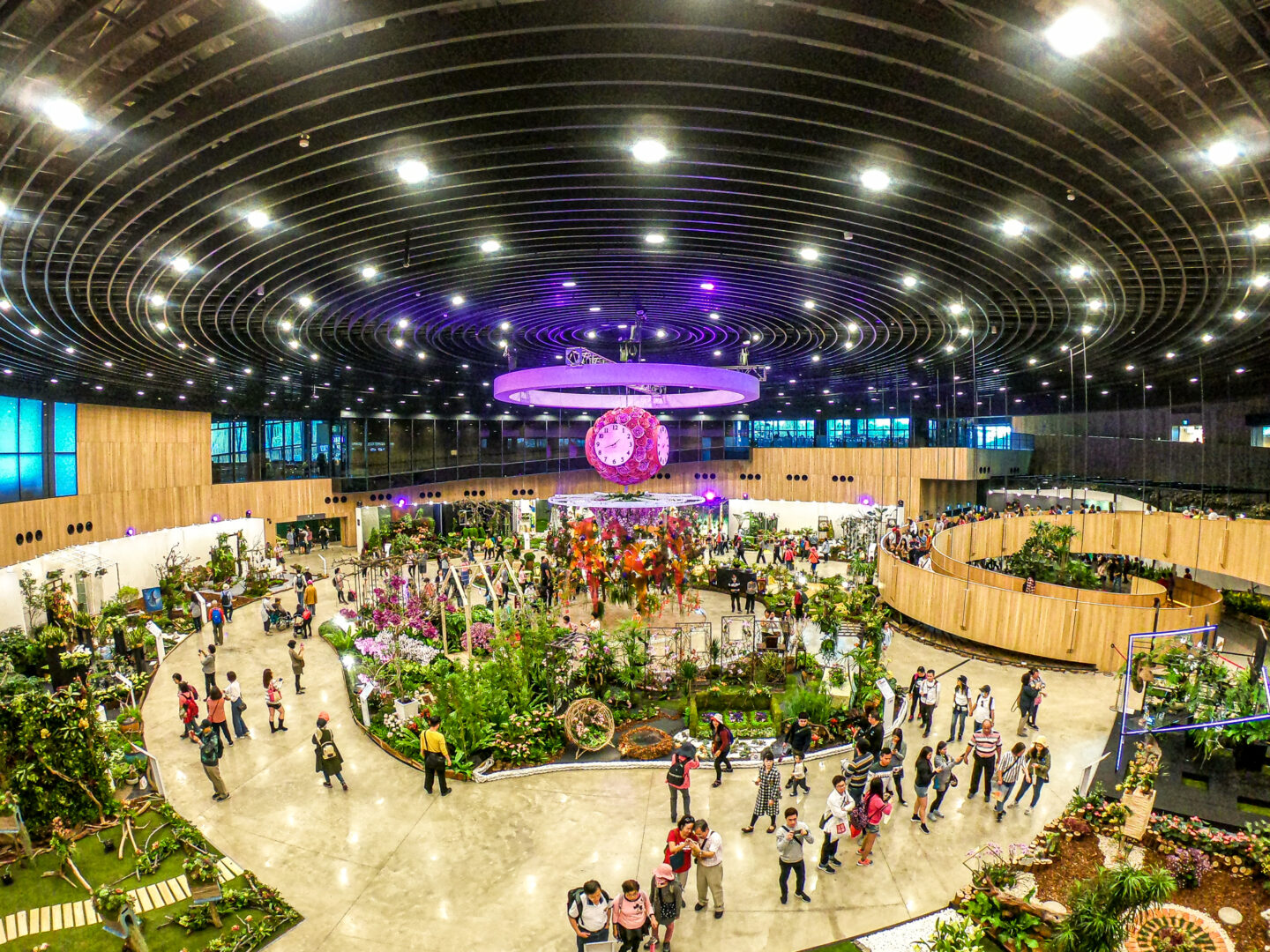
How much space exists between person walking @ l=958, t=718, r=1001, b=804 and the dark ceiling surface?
243 inches

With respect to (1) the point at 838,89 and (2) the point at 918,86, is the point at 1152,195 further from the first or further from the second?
(1) the point at 838,89

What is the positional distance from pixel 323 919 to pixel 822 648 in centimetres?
848

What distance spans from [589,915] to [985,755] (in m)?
5.29

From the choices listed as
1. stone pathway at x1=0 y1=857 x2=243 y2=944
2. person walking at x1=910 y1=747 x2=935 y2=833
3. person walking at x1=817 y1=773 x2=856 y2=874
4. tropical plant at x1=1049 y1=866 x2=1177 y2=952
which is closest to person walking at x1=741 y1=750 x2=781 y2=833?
person walking at x1=817 y1=773 x2=856 y2=874

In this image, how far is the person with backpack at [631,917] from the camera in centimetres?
519

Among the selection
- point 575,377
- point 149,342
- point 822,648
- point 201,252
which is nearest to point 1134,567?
point 822,648

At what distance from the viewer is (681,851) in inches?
231

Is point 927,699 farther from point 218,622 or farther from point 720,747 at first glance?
point 218,622

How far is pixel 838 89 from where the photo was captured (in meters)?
5.01

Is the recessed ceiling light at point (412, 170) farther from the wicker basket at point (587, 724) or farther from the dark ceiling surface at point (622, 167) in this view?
the wicker basket at point (587, 724)

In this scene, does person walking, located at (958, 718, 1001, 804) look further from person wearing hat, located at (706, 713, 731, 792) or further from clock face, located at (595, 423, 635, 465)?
clock face, located at (595, 423, 635, 465)

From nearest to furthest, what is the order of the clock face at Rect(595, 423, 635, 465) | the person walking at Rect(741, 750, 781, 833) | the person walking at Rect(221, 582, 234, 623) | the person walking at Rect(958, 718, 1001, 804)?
the person walking at Rect(741, 750, 781, 833), the person walking at Rect(958, 718, 1001, 804), the clock face at Rect(595, 423, 635, 465), the person walking at Rect(221, 582, 234, 623)

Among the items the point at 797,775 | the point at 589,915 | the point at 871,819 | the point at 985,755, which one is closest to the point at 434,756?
the point at 589,915

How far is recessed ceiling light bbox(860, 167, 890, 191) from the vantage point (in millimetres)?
6605
